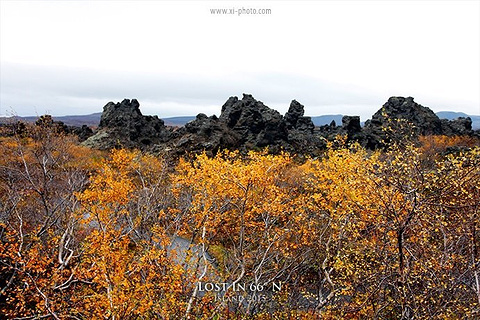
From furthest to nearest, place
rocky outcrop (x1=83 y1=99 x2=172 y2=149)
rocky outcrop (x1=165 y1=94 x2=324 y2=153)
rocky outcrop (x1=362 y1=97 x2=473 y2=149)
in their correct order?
rocky outcrop (x1=362 y1=97 x2=473 y2=149), rocky outcrop (x1=83 y1=99 x2=172 y2=149), rocky outcrop (x1=165 y1=94 x2=324 y2=153)

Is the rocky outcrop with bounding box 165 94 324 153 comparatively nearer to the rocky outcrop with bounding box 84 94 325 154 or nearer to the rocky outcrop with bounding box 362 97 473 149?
the rocky outcrop with bounding box 84 94 325 154

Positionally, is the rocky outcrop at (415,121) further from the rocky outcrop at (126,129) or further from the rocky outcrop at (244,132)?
the rocky outcrop at (126,129)

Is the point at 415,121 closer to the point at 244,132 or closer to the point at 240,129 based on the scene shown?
the point at 244,132

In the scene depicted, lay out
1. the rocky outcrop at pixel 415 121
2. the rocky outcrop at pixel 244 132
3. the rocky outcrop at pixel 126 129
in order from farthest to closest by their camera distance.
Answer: the rocky outcrop at pixel 415 121, the rocky outcrop at pixel 126 129, the rocky outcrop at pixel 244 132

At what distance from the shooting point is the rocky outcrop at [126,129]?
212 ft

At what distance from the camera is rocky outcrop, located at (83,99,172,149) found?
64.7 metres

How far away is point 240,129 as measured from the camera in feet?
233

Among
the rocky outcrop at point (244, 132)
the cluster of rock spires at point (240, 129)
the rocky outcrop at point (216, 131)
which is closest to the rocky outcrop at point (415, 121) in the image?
the cluster of rock spires at point (240, 129)

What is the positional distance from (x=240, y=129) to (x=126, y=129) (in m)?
24.9

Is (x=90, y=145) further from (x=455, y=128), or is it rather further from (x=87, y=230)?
(x=455, y=128)

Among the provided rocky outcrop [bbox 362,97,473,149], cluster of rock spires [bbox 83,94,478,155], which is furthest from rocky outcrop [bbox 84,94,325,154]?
rocky outcrop [bbox 362,97,473,149]

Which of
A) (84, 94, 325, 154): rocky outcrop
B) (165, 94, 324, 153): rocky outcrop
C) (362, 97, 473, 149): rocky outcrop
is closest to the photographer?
(165, 94, 324, 153): rocky outcrop

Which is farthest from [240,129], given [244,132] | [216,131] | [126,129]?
[126,129]

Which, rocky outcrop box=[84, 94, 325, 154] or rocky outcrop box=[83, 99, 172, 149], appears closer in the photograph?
rocky outcrop box=[84, 94, 325, 154]
